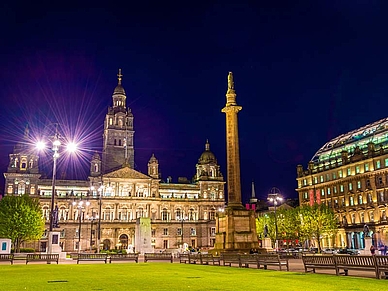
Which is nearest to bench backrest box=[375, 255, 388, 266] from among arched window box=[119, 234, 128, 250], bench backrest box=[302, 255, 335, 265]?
bench backrest box=[302, 255, 335, 265]

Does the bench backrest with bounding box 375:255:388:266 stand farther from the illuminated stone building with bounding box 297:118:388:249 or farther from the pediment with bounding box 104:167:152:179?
Result: the pediment with bounding box 104:167:152:179

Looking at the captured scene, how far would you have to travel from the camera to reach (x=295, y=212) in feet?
299

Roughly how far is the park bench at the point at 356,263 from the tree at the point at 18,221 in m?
67.6

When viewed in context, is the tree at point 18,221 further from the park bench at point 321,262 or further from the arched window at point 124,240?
the park bench at point 321,262

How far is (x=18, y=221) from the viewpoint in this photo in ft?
256

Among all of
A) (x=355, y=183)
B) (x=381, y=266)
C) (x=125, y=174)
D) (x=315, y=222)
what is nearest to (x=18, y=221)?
(x=125, y=174)

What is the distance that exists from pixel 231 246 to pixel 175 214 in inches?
3253

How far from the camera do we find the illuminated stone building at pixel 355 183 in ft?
286

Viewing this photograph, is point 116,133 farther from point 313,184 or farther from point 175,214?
point 313,184

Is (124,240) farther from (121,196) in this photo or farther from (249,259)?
(249,259)

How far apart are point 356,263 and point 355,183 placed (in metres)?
77.8

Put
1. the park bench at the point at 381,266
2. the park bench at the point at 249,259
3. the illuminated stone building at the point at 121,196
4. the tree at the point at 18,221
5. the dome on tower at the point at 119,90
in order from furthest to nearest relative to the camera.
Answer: the dome on tower at the point at 119,90 < the illuminated stone building at the point at 121,196 < the tree at the point at 18,221 < the park bench at the point at 249,259 < the park bench at the point at 381,266

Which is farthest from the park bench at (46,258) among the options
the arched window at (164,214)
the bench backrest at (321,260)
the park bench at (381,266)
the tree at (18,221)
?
the arched window at (164,214)

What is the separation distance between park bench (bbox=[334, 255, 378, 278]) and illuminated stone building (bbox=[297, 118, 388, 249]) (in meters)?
64.9
